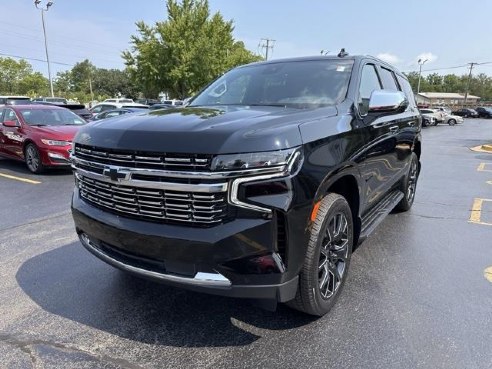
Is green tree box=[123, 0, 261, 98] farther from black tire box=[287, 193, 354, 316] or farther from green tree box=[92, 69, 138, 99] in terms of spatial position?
green tree box=[92, 69, 138, 99]

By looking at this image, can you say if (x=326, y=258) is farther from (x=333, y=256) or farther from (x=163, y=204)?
(x=163, y=204)

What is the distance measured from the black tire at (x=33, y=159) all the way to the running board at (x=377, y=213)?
733cm

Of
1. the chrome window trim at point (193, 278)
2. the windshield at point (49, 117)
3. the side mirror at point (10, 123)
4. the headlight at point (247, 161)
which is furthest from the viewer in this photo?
the windshield at point (49, 117)

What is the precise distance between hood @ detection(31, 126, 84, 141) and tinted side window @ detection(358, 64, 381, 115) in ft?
21.7

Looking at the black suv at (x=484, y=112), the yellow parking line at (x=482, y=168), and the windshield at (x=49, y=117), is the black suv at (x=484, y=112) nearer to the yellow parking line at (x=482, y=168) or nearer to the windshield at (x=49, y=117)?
the yellow parking line at (x=482, y=168)

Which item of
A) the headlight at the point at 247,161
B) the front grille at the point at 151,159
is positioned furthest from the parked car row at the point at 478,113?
the front grille at the point at 151,159

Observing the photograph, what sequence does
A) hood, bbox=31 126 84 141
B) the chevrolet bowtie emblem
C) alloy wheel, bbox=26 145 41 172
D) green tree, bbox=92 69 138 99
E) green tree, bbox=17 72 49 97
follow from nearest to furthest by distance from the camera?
the chevrolet bowtie emblem < hood, bbox=31 126 84 141 < alloy wheel, bbox=26 145 41 172 < green tree, bbox=17 72 49 97 < green tree, bbox=92 69 138 99

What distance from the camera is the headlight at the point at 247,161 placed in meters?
2.29

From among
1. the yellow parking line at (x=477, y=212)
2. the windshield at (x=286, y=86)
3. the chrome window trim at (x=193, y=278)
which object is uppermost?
the windshield at (x=286, y=86)

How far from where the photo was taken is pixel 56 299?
336cm

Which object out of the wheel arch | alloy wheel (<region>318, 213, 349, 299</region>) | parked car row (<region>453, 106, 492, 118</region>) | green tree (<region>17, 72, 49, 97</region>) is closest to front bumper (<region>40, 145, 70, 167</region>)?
the wheel arch

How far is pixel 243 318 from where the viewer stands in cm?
306

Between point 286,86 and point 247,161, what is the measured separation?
1.72 metres

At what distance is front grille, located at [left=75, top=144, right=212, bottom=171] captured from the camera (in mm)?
2318
